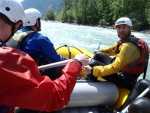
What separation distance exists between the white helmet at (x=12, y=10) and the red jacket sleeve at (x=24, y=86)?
0.24m

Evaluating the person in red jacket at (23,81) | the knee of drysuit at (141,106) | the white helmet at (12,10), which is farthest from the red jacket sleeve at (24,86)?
the knee of drysuit at (141,106)

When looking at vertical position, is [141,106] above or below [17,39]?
below

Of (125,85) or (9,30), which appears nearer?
(9,30)

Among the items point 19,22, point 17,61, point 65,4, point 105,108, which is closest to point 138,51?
point 105,108

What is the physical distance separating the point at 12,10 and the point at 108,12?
54.0m

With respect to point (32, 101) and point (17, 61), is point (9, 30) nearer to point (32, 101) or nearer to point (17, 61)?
point (17, 61)

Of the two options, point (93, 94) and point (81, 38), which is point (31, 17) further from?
point (81, 38)

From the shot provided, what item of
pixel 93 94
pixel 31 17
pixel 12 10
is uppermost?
pixel 12 10

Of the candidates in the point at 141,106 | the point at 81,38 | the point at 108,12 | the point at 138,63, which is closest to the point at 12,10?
the point at 141,106

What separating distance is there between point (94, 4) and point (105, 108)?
5899cm

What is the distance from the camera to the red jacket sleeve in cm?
112

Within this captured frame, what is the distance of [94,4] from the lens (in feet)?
199

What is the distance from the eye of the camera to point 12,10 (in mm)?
1407

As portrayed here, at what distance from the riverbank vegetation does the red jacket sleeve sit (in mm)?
36463
